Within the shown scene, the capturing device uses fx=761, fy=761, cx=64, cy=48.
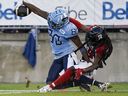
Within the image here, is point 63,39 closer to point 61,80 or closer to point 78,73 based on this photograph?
point 78,73

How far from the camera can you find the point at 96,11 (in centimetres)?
2198

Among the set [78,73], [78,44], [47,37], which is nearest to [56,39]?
[78,44]

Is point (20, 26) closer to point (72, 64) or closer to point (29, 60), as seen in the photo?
point (29, 60)

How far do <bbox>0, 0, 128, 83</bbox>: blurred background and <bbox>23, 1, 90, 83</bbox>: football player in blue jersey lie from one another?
9426mm

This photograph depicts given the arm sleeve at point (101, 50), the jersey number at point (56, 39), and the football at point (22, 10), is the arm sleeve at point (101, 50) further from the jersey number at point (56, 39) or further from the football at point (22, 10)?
the football at point (22, 10)

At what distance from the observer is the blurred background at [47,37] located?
861 inches

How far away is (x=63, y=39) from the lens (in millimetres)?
12312

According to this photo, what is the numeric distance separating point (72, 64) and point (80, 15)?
970 centimetres

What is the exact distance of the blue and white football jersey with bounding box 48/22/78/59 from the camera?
12.2m

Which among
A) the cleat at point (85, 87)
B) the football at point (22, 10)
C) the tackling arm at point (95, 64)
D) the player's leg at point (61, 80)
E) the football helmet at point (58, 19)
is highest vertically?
the football at point (22, 10)

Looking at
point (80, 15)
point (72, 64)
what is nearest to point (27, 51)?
point (80, 15)

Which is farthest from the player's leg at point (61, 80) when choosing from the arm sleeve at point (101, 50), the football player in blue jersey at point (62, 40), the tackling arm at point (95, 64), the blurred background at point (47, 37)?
the blurred background at point (47, 37)

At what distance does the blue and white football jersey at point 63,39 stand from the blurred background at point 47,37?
31.1 ft

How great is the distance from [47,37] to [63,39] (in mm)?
9716
